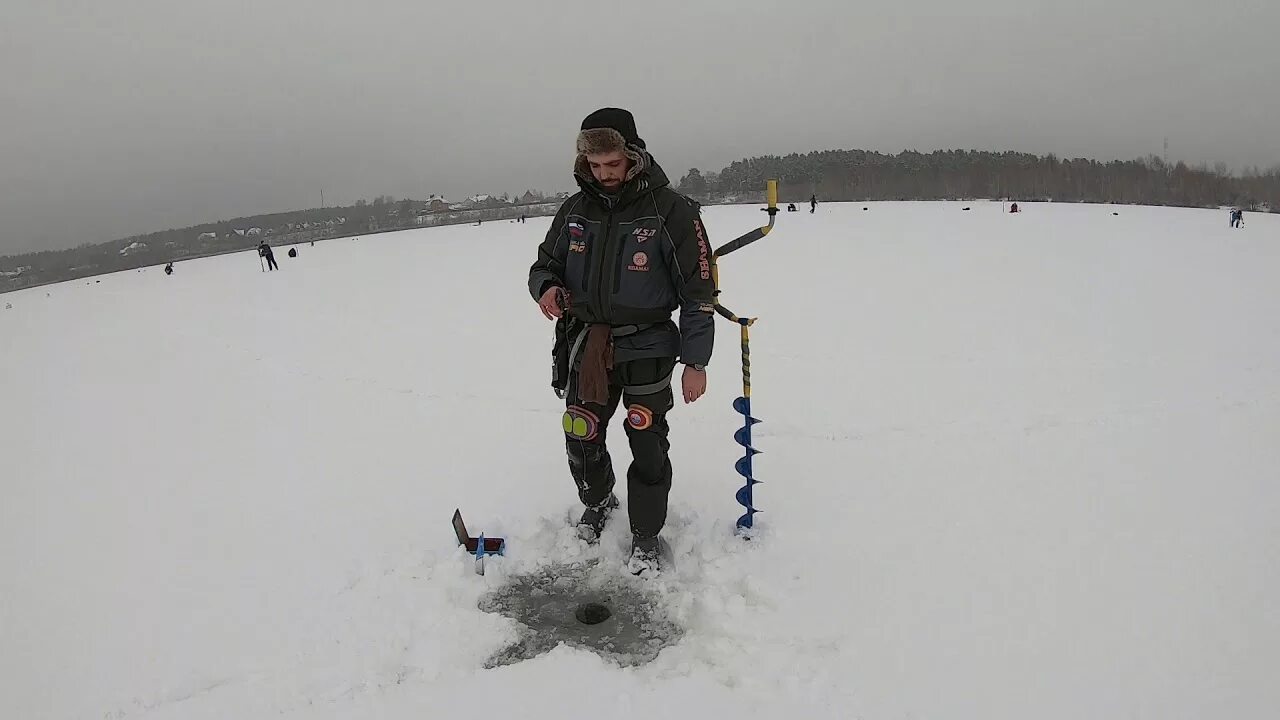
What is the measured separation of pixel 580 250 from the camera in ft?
11.5

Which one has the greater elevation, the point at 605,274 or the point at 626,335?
the point at 605,274

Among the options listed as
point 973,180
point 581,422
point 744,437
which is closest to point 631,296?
point 581,422

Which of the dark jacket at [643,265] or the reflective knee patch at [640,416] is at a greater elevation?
the dark jacket at [643,265]

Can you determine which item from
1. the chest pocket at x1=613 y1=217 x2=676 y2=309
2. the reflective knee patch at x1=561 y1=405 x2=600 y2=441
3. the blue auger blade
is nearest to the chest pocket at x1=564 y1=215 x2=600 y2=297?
the chest pocket at x1=613 y1=217 x2=676 y2=309

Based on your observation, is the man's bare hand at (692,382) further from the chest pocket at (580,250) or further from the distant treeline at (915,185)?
the distant treeline at (915,185)

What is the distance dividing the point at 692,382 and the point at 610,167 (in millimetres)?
Result: 1241

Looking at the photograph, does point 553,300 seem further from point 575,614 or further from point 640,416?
point 575,614

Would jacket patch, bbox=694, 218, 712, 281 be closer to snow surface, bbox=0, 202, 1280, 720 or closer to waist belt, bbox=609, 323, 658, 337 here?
waist belt, bbox=609, 323, 658, 337

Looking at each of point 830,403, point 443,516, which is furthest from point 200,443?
point 830,403

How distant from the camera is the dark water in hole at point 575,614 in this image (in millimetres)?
3109

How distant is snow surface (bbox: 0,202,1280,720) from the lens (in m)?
2.80

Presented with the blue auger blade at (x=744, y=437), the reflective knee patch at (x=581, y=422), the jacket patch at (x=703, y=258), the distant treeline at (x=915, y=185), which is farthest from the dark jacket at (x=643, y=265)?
the distant treeline at (x=915, y=185)

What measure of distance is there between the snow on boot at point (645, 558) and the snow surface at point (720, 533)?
0.15 m

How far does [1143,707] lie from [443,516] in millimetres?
3862
